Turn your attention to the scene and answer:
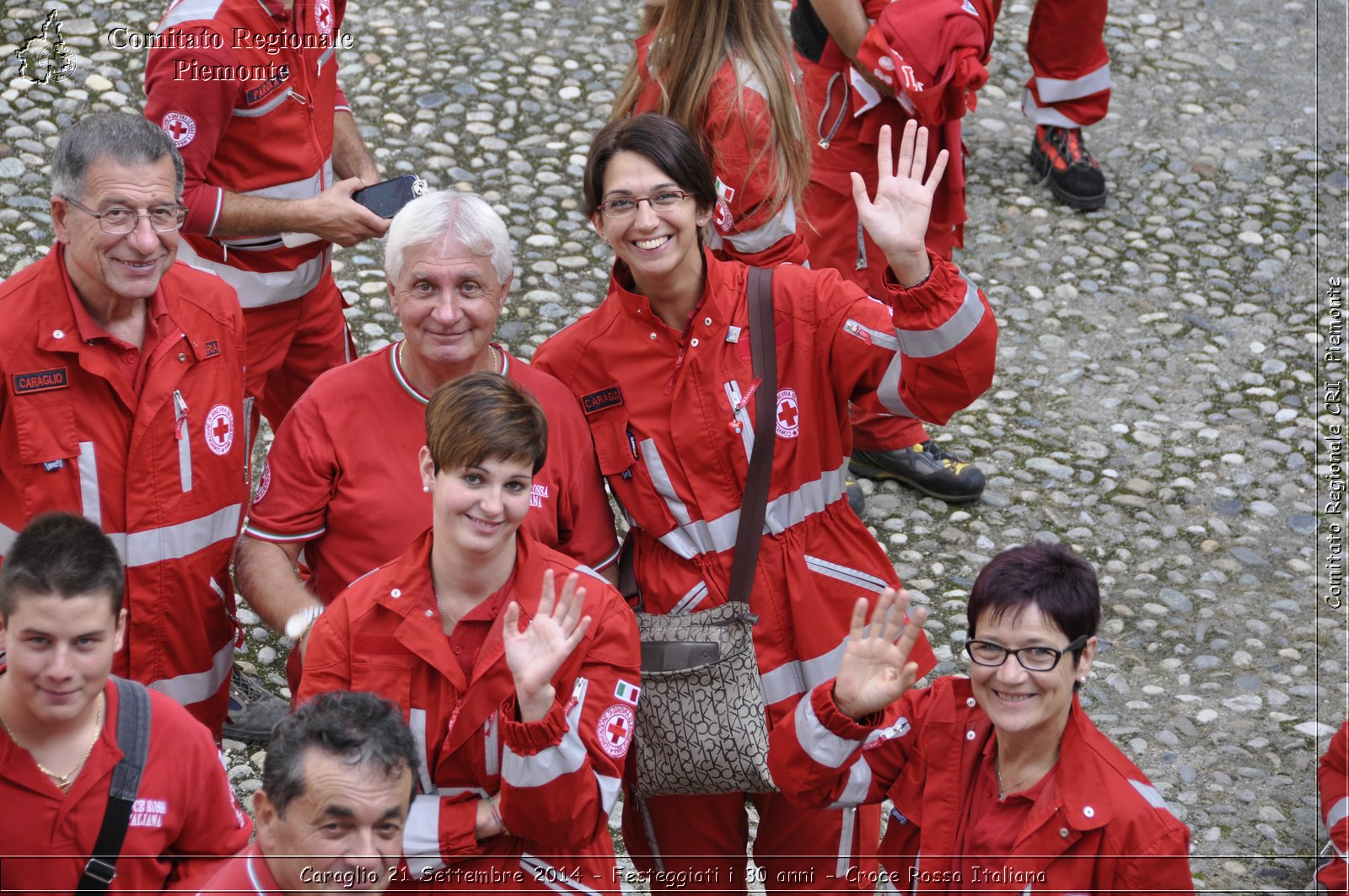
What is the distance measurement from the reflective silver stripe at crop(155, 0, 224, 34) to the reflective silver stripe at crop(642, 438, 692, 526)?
89.1 inches

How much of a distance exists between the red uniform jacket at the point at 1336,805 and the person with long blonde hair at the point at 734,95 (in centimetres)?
257

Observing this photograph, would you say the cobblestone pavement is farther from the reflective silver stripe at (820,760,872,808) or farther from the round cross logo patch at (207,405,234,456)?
the reflective silver stripe at (820,760,872,808)

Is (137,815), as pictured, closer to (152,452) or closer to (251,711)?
(152,452)

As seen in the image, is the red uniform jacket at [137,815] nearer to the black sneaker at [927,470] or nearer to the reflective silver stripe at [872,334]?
the reflective silver stripe at [872,334]

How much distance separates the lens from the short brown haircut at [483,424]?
3754 millimetres

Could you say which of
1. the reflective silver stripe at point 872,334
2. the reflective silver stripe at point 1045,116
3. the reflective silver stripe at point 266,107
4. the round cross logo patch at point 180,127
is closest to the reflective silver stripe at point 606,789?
the reflective silver stripe at point 872,334

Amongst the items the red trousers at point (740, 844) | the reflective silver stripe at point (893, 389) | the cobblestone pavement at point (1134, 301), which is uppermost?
the reflective silver stripe at point (893, 389)

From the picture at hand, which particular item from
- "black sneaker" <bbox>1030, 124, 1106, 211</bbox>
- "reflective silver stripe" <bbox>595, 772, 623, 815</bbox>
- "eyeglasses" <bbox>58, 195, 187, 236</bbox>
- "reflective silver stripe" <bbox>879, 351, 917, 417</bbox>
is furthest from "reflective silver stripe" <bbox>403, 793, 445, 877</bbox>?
"black sneaker" <bbox>1030, 124, 1106, 211</bbox>

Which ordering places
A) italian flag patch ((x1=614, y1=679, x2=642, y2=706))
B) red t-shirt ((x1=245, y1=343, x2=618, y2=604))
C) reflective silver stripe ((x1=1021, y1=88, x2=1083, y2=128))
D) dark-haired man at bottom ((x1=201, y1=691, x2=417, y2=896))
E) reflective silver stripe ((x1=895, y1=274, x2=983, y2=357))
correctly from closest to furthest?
dark-haired man at bottom ((x1=201, y1=691, x2=417, y2=896)) → italian flag patch ((x1=614, y1=679, x2=642, y2=706)) → reflective silver stripe ((x1=895, y1=274, x2=983, y2=357)) → red t-shirt ((x1=245, y1=343, x2=618, y2=604)) → reflective silver stripe ((x1=1021, y1=88, x2=1083, y2=128))

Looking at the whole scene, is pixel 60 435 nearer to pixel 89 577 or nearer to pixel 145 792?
pixel 89 577

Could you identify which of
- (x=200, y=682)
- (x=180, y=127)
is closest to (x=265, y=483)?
(x=200, y=682)

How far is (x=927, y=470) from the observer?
714 centimetres

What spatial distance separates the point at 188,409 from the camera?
4473 mm

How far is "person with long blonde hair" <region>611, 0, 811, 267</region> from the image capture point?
5.10 metres
